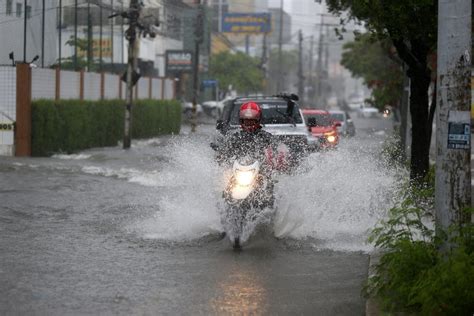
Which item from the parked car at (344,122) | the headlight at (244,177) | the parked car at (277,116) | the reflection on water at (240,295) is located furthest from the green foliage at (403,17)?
the parked car at (344,122)

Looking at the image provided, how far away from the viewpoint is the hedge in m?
28.6

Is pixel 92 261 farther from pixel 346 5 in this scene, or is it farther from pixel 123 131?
pixel 123 131

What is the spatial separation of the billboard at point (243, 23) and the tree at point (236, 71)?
14971 millimetres

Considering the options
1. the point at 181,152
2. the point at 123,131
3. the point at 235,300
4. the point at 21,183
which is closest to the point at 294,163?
the point at 181,152

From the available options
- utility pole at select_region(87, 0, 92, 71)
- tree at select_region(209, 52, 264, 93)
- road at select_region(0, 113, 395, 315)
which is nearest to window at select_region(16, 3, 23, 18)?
utility pole at select_region(87, 0, 92, 71)

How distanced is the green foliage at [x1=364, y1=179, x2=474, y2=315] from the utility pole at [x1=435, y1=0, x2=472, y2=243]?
17cm

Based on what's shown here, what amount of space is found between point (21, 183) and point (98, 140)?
586 inches

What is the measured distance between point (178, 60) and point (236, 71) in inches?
736

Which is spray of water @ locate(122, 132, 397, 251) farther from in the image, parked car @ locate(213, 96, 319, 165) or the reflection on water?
parked car @ locate(213, 96, 319, 165)

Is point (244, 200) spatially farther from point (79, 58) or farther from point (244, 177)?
point (79, 58)

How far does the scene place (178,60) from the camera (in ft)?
236

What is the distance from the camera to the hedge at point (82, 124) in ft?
93.9

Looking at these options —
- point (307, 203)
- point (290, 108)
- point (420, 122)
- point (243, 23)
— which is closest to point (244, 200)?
point (307, 203)

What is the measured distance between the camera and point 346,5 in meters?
18.1
